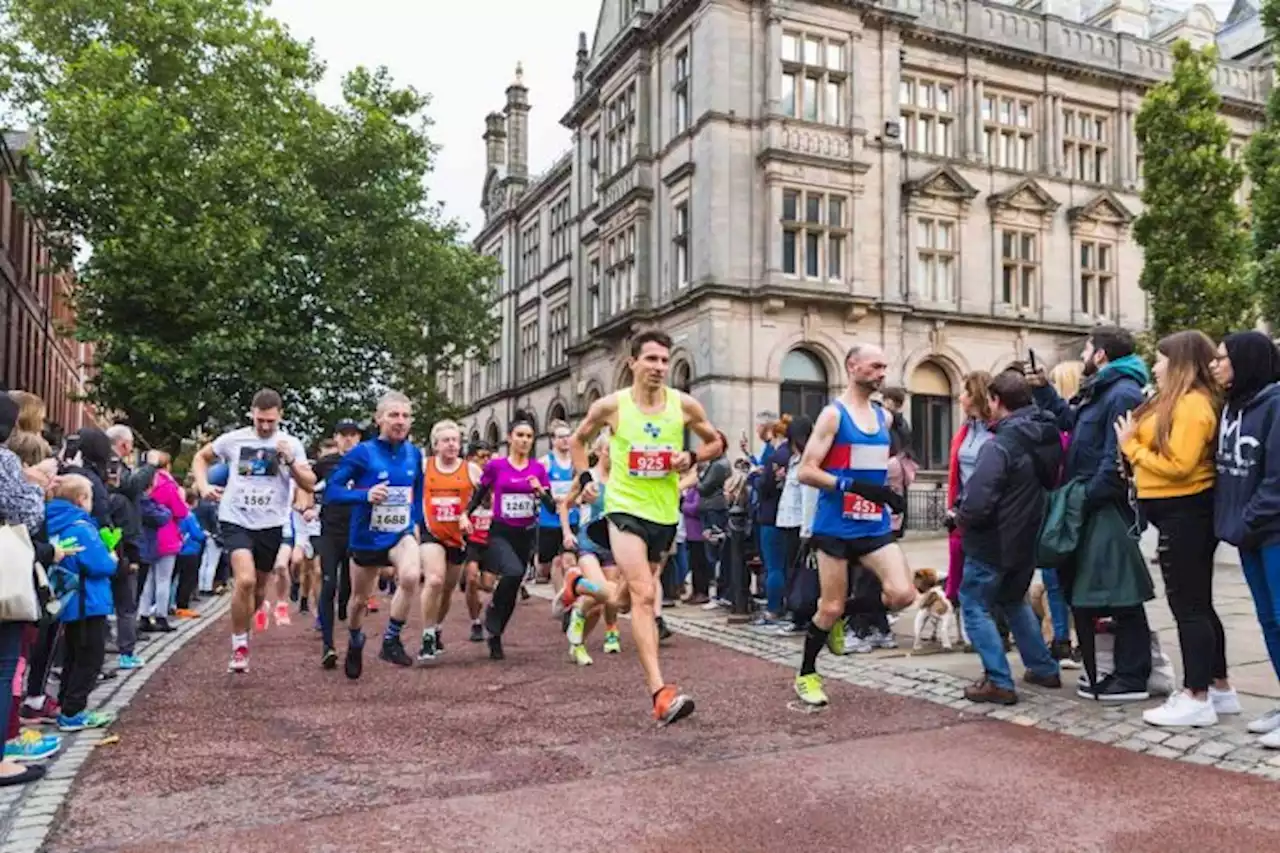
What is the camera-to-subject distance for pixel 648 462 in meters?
6.57

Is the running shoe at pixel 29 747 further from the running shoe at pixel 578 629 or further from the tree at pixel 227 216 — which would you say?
the tree at pixel 227 216

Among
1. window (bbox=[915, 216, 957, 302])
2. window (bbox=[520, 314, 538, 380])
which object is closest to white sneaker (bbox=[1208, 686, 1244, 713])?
window (bbox=[915, 216, 957, 302])

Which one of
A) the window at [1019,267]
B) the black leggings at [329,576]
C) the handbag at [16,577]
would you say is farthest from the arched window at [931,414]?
the handbag at [16,577]

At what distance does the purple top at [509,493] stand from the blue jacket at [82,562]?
140 inches

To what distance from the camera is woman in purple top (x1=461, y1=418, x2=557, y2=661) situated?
9.46 m

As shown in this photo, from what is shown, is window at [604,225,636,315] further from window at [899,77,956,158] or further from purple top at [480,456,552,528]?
purple top at [480,456,552,528]

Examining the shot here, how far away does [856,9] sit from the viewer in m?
27.9

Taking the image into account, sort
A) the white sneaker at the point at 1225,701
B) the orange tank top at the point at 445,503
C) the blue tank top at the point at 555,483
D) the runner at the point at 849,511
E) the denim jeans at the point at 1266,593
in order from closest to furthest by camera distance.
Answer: the denim jeans at the point at 1266,593
the white sneaker at the point at 1225,701
the runner at the point at 849,511
the orange tank top at the point at 445,503
the blue tank top at the point at 555,483

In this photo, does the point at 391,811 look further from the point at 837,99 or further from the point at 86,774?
the point at 837,99

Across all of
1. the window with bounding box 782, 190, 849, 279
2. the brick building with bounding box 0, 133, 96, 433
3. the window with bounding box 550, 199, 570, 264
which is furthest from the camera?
the window with bounding box 550, 199, 570, 264

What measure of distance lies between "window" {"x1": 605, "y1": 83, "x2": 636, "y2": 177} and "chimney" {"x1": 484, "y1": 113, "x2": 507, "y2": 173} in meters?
19.2

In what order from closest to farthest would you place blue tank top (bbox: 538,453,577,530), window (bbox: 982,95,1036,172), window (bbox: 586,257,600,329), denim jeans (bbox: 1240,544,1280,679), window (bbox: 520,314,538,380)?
denim jeans (bbox: 1240,544,1280,679), blue tank top (bbox: 538,453,577,530), window (bbox: 982,95,1036,172), window (bbox: 586,257,600,329), window (bbox: 520,314,538,380)

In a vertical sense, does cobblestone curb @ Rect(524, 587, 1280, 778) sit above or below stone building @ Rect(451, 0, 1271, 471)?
below

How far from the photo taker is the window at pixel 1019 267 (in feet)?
101
